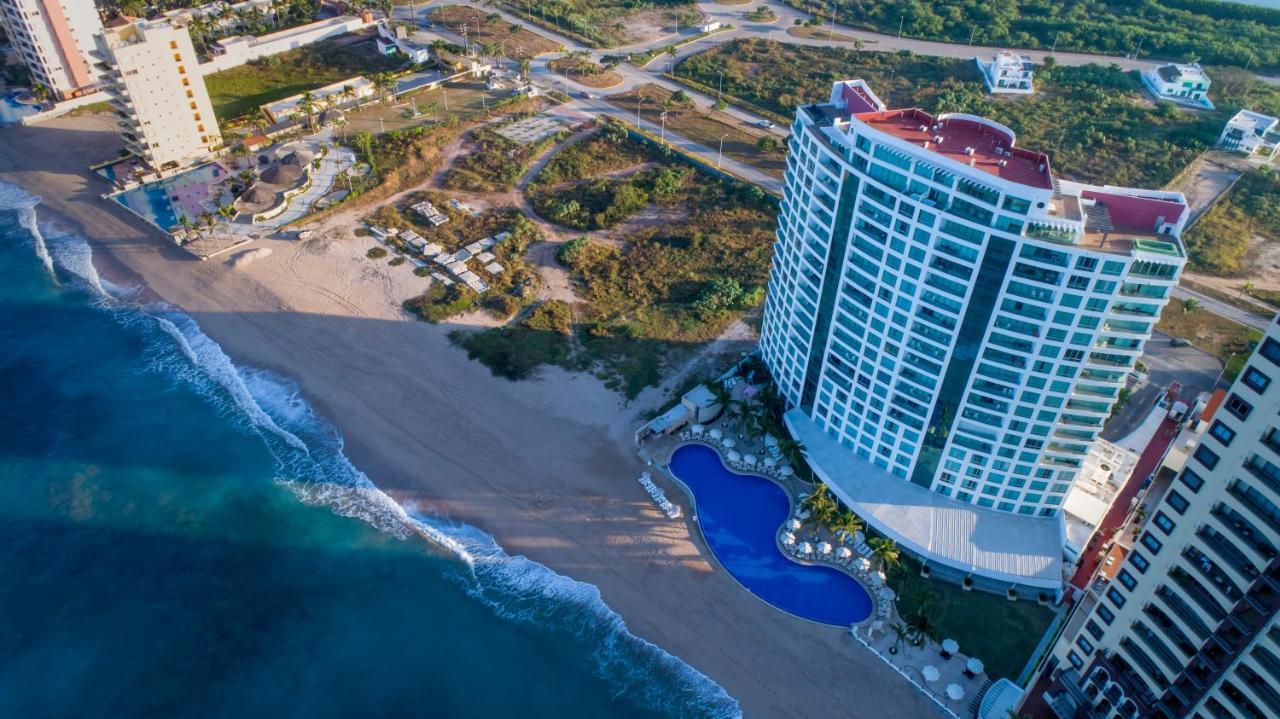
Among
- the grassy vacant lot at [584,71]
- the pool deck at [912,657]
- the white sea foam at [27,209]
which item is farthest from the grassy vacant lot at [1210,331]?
the white sea foam at [27,209]

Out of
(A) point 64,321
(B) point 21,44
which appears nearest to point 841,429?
(A) point 64,321

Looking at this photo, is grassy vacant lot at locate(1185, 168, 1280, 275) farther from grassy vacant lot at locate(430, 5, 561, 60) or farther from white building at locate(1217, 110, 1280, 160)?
grassy vacant lot at locate(430, 5, 561, 60)

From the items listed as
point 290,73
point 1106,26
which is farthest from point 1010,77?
point 290,73

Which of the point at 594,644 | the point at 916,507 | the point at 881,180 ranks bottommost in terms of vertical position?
the point at 594,644

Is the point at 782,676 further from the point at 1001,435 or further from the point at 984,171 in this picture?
the point at 984,171

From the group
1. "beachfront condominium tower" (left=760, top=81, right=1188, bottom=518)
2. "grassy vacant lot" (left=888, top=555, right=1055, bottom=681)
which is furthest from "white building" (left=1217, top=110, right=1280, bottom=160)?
"grassy vacant lot" (left=888, top=555, right=1055, bottom=681)
